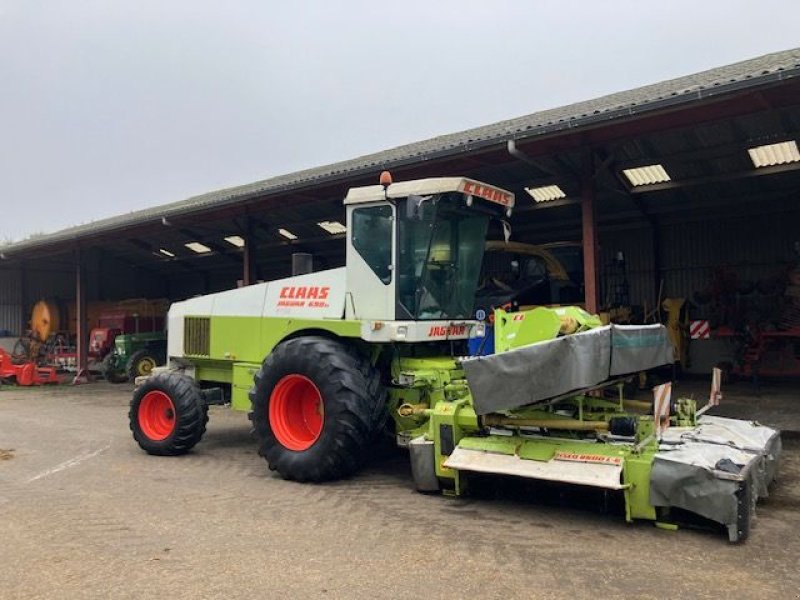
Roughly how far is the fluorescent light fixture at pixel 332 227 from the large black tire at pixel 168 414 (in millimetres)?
8843

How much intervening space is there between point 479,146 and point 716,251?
27.3 ft

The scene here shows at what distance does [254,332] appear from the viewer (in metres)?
7.01

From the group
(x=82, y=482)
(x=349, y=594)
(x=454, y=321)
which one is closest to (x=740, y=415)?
(x=454, y=321)

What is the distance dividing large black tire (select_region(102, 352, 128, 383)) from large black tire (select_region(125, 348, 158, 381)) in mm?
317

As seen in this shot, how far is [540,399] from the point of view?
462 centimetres

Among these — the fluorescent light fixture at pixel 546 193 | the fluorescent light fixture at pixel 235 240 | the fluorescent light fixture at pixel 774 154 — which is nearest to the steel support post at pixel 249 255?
the fluorescent light fixture at pixel 235 240

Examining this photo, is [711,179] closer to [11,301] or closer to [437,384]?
[437,384]

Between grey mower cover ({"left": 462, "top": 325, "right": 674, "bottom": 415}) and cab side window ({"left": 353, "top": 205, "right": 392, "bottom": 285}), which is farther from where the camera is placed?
cab side window ({"left": 353, "top": 205, "right": 392, "bottom": 285})

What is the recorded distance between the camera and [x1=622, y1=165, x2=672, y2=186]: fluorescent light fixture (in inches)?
456

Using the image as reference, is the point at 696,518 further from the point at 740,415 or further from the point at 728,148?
the point at 728,148

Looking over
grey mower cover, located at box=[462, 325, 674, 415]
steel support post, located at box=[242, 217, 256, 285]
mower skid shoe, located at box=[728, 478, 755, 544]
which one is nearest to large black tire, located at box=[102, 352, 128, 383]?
steel support post, located at box=[242, 217, 256, 285]

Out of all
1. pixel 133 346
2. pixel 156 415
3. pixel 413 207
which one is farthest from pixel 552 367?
pixel 133 346

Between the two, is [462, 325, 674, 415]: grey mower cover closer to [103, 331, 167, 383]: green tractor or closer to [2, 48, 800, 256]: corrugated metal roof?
[2, 48, 800, 256]: corrugated metal roof

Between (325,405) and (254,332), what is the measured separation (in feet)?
5.56
